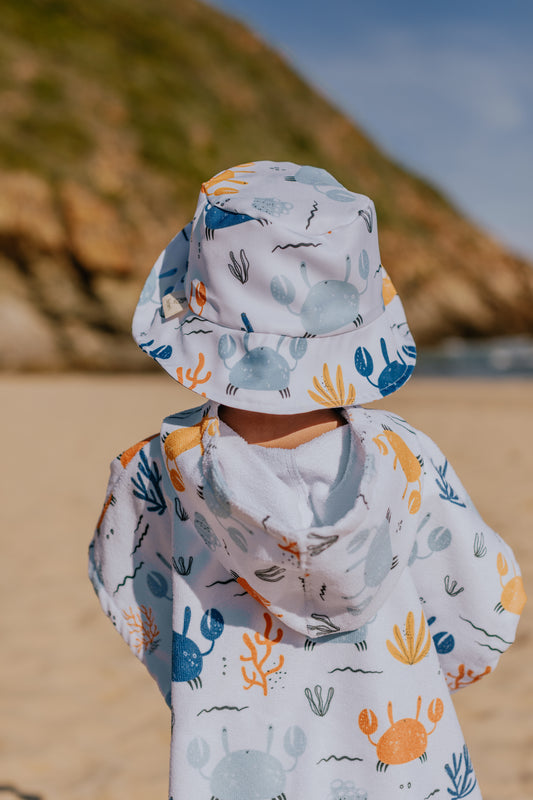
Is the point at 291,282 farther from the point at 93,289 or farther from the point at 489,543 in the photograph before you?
the point at 93,289

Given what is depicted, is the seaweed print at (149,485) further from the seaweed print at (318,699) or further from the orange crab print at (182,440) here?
the seaweed print at (318,699)

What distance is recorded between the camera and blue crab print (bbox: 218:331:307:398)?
0.93 metres

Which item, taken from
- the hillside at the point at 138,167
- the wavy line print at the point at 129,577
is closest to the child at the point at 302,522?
the wavy line print at the point at 129,577

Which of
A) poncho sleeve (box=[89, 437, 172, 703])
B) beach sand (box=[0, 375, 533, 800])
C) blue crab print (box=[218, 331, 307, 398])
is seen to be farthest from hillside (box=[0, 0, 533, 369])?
blue crab print (box=[218, 331, 307, 398])

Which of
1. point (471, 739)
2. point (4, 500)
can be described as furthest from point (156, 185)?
point (471, 739)

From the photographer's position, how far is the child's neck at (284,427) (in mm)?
974

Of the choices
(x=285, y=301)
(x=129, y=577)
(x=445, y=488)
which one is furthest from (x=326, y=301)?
(x=129, y=577)

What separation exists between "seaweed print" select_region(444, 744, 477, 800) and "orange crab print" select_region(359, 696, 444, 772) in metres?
0.07

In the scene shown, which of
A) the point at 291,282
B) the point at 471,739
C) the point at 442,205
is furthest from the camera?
the point at 442,205

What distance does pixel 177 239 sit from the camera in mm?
1116

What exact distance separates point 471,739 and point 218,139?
2993cm

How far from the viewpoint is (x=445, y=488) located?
1.04 m

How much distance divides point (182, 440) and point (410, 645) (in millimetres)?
508

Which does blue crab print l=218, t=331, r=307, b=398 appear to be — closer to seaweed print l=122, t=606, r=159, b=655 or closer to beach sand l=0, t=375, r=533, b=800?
seaweed print l=122, t=606, r=159, b=655
